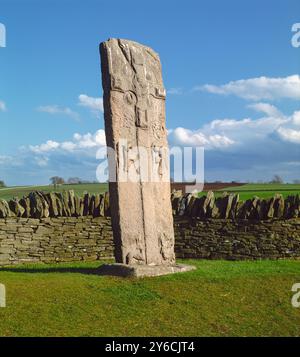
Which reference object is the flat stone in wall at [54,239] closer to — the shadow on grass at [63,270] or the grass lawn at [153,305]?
the shadow on grass at [63,270]

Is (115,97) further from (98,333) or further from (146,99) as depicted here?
(98,333)

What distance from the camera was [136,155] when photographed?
9719mm

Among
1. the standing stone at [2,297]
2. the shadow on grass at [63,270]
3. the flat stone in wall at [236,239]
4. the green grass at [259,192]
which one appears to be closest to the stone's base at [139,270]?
the shadow on grass at [63,270]

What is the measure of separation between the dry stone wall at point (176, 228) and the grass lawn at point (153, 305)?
3000 millimetres

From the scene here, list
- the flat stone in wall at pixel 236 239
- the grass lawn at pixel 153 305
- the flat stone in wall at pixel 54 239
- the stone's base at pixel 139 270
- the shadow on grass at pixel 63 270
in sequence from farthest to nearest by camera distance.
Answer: the flat stone in wall at pixel 54 239 < the flat stone in wall at pixel 236 239 < the shadow on grass at pixel 63 270 < the stone's base at pixel 139 270 < the grass lawn at pixel 153 305

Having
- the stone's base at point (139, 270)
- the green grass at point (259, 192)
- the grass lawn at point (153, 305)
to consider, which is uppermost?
the green grass at point (259, 192)

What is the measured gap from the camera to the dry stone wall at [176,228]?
40.6 feet

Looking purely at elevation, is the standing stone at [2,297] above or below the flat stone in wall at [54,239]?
below

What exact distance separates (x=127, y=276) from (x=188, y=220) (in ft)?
13.7

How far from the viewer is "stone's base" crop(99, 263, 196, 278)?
355 inches

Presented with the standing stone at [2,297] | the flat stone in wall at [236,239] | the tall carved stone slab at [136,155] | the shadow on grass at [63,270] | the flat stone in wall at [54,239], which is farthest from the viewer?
the flat stone in wall at [54,239]

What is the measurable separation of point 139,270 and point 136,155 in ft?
7.44

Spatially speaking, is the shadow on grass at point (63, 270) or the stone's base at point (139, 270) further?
the shadow on grass at point (63, 270)

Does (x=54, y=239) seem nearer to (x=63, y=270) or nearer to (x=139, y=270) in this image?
(x=63, y=270)
